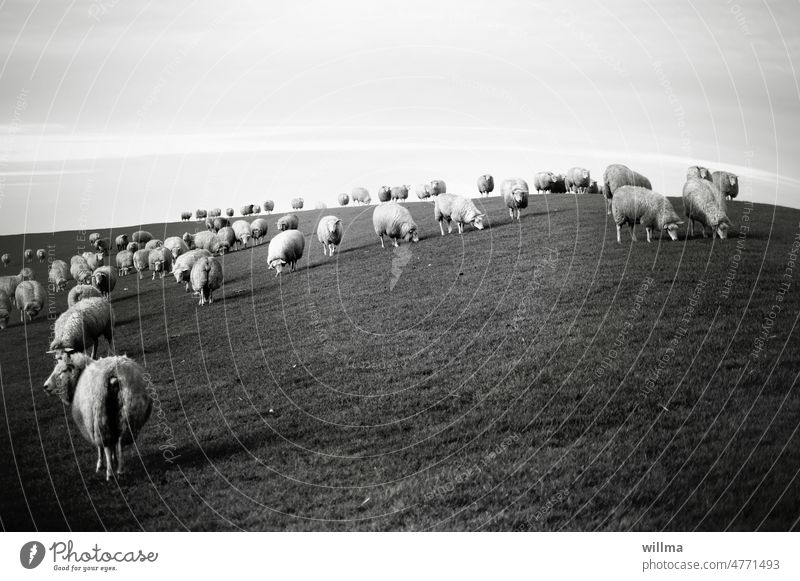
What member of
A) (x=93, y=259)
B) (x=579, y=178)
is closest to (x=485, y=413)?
(x=93, y=259)

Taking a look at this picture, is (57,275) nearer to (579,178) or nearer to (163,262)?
(163,262)

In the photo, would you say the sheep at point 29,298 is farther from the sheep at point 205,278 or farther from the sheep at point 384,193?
the sheep at point 384,193

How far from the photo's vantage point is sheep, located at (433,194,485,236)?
21.9 m

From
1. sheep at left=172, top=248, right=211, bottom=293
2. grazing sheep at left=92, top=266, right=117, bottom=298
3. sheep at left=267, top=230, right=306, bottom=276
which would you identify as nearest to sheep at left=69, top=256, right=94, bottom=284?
grazing sheep at left=92, top=266, right=117, bottom=298

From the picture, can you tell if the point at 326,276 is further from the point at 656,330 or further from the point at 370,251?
the point at 656,330

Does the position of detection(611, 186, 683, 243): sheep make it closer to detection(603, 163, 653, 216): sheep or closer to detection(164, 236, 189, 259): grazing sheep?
detection(603, 163, 653, 216): sheep

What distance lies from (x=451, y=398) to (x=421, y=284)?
6.50 metres

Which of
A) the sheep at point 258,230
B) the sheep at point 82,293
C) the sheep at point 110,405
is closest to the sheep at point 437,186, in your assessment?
the sheep at point 258,230

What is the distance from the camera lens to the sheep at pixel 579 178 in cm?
2891

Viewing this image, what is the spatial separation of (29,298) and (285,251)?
316 inches

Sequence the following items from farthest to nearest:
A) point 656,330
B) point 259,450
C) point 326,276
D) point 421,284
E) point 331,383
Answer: point 326,276 → point 421,284 → point 331,383 → point 656,330 → point 259,450

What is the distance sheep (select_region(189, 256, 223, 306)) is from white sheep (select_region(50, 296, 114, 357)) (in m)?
5.25
